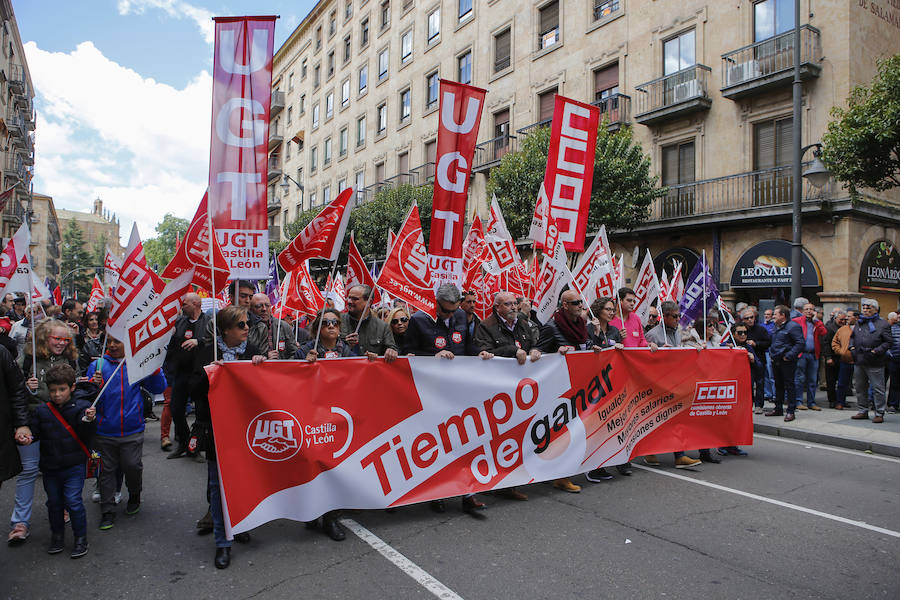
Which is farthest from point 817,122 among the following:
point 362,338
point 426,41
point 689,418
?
point 426,41

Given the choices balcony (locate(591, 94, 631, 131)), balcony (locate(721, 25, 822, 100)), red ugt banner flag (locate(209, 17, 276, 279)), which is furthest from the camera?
balcony (locate(591, 94, 631, 131))

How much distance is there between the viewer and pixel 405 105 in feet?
106

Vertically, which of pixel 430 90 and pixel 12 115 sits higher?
pixel 12 115

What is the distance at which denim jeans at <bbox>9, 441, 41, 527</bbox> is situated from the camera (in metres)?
4.08

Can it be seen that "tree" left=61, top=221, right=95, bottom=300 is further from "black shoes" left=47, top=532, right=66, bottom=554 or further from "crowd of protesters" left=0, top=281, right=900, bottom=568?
"black shoes" left=47, top=532, right=66, bottom=554

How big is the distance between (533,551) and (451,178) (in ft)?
14.3

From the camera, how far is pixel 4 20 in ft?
123

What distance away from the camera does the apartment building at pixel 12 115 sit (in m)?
39.1

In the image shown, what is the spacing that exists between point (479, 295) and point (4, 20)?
42569 millimetres

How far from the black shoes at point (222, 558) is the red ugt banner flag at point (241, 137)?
99.8 inches

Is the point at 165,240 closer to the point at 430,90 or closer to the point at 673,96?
the point at 430,90

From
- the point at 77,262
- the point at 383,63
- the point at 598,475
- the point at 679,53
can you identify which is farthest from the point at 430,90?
the point at 77,262

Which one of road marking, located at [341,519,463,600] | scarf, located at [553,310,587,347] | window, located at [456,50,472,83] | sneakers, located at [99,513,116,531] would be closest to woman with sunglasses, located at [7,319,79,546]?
sneakers, located at [99,513,116,531]

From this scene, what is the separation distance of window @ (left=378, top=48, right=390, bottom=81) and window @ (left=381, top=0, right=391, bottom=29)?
1504 mm
